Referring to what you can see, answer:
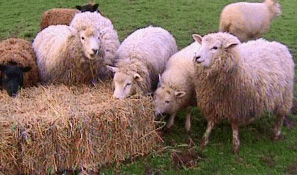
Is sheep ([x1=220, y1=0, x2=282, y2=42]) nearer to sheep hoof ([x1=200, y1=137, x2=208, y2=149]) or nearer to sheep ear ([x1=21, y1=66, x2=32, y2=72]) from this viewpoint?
sheep hoof ([x1=200, y1=137, x2=208, y2=149])

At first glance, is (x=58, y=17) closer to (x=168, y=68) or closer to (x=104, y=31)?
(x=104, y=31)

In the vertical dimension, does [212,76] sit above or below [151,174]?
above

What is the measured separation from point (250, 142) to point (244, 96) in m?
0.85

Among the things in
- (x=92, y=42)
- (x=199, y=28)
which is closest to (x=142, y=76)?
(x=92, y=42)

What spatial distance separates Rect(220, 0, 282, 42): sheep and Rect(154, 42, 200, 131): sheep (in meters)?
2.63

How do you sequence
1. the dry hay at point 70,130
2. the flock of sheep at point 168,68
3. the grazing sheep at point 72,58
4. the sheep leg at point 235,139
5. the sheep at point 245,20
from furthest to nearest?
1. the sheep at point 245,20
2. the grazing sheep at point 72,58
3. the sheep leg at point 235,139
4. the flock of sheep at point 168,68
5. the dry hay at point 70,130

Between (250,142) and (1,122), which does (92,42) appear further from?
(250,142)

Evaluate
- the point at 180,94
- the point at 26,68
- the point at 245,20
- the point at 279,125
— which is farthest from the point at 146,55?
the point at 245,20

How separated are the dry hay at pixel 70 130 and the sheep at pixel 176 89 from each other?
Answer: 0.32 metres

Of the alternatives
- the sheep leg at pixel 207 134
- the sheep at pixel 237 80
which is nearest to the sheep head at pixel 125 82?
the sheep at pixel 237 80

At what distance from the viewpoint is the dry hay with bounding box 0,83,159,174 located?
14.0 feet

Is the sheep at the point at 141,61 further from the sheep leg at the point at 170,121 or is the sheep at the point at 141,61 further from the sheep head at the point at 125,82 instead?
the sheep leg at the point at 170,121

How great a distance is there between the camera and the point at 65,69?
5.57 m

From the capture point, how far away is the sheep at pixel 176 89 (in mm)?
5289
